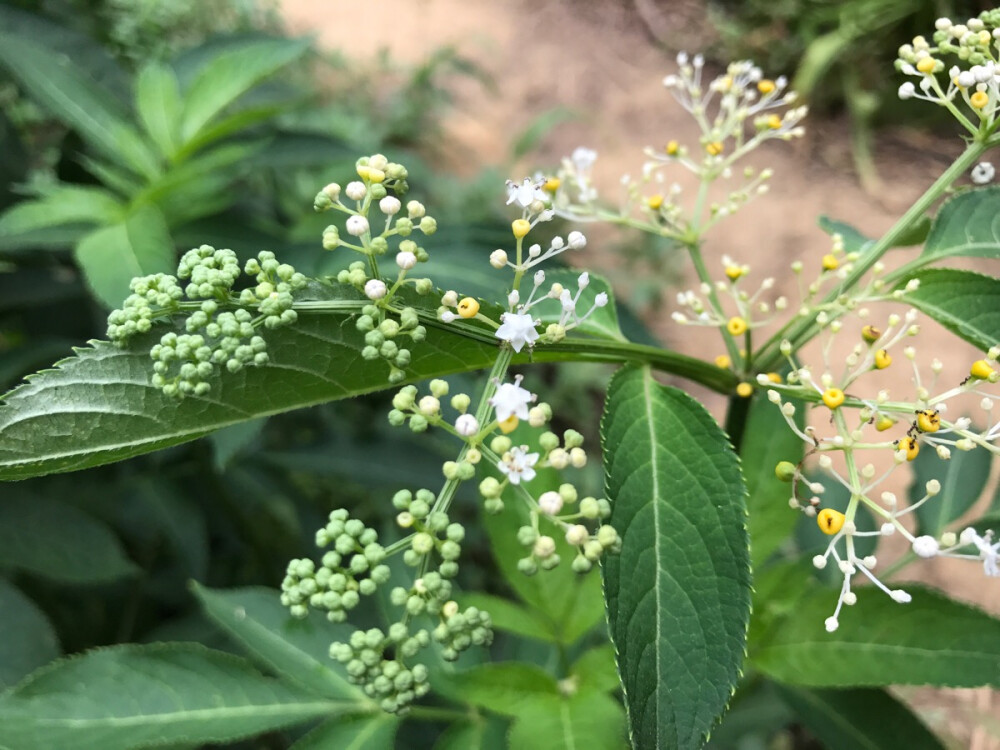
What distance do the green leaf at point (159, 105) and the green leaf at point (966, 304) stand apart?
186 centimetres

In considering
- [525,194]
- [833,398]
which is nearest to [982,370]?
[833,398]

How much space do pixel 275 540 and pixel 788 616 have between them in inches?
72.9

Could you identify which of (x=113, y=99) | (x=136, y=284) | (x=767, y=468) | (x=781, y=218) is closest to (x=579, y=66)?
(x=781, y=218)

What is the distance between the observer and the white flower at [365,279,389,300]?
104cm

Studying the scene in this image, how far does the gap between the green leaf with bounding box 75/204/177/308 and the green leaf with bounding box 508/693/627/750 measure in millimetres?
1239

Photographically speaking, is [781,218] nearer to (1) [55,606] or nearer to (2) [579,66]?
(2) [579,66]

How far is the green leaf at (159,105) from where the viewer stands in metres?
2.03

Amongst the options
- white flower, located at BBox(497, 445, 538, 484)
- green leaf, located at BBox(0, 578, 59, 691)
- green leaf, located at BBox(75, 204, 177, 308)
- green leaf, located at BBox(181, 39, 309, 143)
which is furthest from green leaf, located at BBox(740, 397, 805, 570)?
green leaf, located at BBox(0, 578, 59, 691)

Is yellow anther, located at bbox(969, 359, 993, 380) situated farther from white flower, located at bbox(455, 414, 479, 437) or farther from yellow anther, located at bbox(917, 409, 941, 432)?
white flower, located at bbox(455, 414, 479, 437)

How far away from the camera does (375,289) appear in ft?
3.43

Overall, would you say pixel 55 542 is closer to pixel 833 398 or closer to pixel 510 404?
pixel 510 404

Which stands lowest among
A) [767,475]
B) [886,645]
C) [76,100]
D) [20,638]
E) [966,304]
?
[20,638]

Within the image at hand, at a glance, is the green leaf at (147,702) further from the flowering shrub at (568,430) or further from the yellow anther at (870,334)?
the yellow anther at (870,334)

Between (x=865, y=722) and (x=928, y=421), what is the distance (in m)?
1.03
